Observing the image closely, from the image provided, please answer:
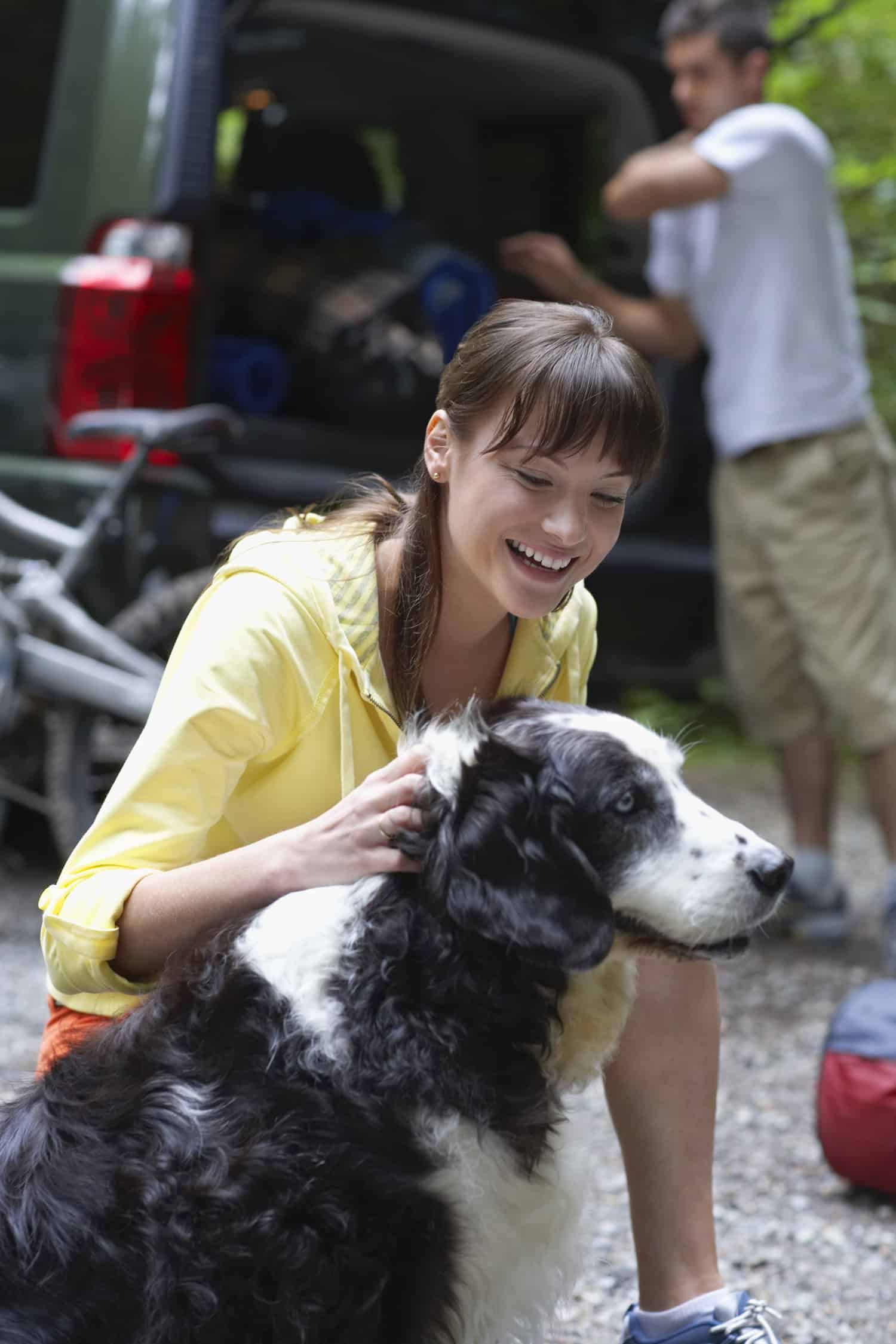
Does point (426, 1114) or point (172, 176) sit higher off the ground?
point (172, 176)

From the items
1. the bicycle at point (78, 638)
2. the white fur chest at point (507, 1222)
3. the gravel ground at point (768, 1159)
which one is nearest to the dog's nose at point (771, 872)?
the white fur chest at point (507, 1222)

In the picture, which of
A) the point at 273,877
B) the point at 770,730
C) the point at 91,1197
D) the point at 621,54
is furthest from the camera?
the point at 621,54

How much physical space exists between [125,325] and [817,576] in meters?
1.93

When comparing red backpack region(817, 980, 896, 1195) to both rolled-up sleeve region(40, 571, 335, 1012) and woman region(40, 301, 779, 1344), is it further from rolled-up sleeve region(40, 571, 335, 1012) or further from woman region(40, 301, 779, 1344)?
rolled-up sleeve region(40, 571, 335, 1012)

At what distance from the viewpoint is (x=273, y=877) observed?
77.0 inches

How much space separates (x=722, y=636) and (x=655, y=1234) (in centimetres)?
272

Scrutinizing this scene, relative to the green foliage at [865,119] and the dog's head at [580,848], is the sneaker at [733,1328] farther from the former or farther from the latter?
the green foliage at [865,119]

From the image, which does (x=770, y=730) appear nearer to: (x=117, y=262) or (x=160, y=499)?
(x=160, y=499)

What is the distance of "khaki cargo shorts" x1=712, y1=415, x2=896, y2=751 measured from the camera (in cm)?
435

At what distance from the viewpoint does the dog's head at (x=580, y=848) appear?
5.96ft

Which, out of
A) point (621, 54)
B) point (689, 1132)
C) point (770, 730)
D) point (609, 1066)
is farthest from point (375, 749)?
point (621, 54)

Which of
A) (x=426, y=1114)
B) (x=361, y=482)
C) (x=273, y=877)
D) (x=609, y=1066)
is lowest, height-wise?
(x=609, y=1066)

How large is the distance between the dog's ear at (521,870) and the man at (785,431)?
255cm

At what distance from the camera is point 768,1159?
3.18 meters
